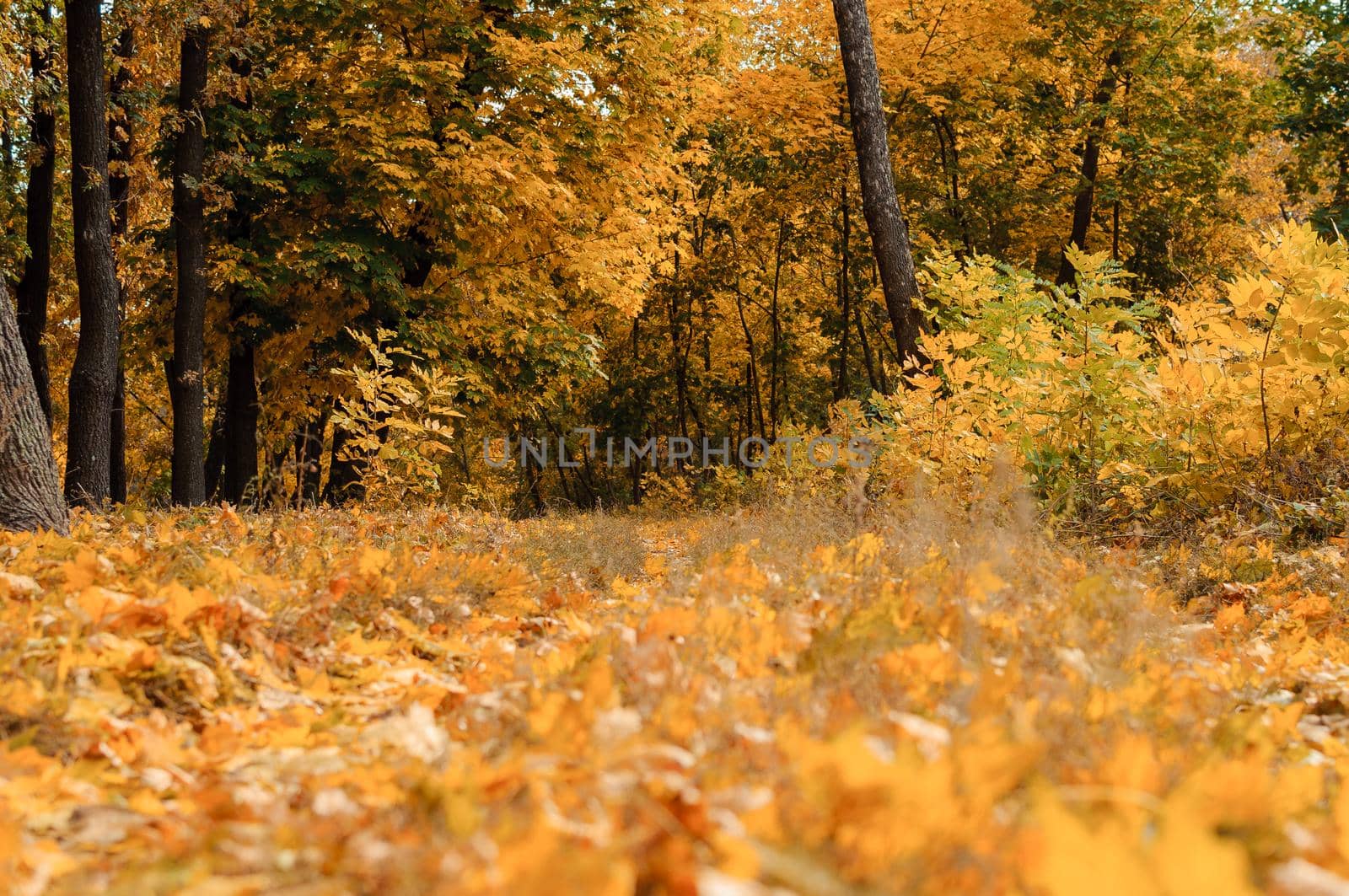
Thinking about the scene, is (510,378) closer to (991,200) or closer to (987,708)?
(991,200)

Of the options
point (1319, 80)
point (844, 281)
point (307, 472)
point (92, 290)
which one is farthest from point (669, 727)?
point (1319, 80)

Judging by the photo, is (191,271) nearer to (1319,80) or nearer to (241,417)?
(241,417)

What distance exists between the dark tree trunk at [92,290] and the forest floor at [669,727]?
619cm

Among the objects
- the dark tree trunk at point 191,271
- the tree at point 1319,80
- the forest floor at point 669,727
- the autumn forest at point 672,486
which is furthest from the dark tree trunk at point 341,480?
the tree at point 1319,80

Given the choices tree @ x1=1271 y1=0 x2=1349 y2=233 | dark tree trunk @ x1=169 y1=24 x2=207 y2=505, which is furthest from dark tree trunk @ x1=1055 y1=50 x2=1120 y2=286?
dark tree trunk @ x1=169 y1=24 x2=207 y2=505

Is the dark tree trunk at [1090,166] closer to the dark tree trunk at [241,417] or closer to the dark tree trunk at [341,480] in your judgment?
the dark tree trunk at [341,480]

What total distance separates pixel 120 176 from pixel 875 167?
11.1 meters

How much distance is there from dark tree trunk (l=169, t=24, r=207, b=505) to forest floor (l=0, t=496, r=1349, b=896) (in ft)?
24.6

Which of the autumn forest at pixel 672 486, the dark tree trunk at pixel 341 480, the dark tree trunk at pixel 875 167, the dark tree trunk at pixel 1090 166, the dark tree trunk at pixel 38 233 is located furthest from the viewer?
the dark tree trunk at pixel 1090 166

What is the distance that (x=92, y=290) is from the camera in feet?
33.9

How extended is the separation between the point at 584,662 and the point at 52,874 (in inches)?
54.2

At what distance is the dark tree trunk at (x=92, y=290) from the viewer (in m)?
10.1

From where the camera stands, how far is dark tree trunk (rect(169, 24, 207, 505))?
11523 mm

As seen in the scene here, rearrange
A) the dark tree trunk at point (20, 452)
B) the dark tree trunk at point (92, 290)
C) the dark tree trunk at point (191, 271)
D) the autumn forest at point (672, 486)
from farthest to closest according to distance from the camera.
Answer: the dark tree trunk at point (191, 271) → the dark tree trunk at point (92, 290) → the dark tree trunk at point (20, 452) → the autumn forest at point (672, 486)
